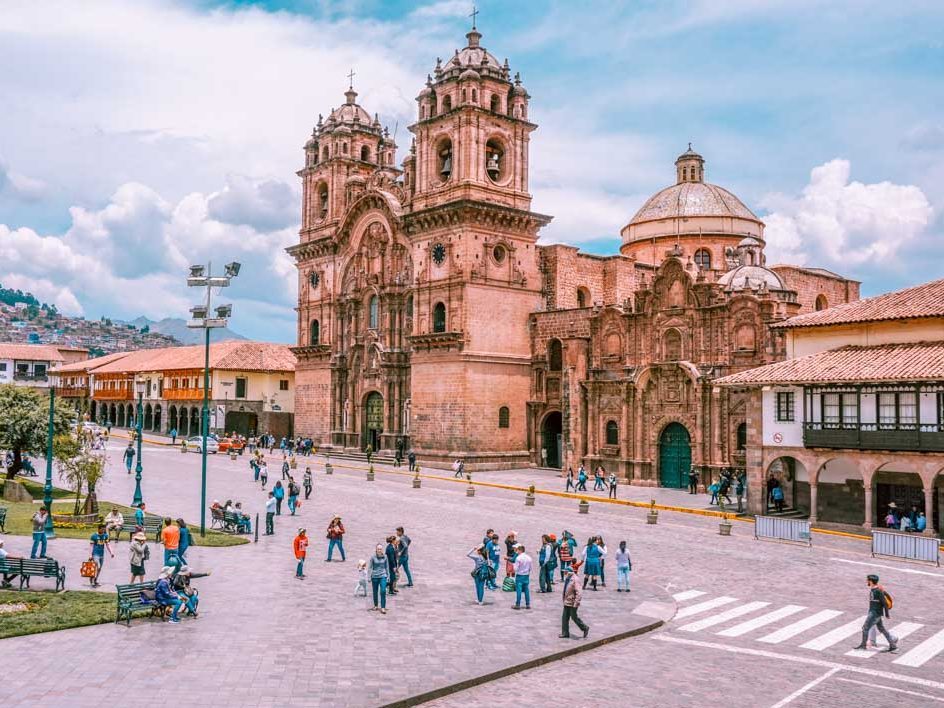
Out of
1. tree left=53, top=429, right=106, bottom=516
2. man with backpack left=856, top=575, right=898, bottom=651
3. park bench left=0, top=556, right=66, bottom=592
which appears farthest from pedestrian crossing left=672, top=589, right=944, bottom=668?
tree left=53, top=429, right=106, bottom=516

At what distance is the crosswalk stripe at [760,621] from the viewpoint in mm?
17250

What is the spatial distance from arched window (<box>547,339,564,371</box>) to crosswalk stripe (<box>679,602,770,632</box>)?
3427 centimetres

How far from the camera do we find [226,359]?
74625 mm

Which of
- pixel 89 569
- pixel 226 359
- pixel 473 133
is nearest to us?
pixel 89 569

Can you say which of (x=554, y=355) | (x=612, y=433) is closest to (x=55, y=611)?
(x=612, y=433)

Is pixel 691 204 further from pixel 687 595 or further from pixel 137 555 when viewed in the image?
pixel 137 555

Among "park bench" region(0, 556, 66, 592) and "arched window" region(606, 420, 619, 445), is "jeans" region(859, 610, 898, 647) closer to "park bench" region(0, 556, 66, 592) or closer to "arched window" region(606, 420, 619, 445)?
"park bench" region(0, 556, 66, 592)

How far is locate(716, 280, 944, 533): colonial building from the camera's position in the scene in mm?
29812

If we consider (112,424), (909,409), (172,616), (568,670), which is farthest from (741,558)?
(112,424)

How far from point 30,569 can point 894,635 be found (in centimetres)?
1750

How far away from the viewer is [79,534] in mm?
26312

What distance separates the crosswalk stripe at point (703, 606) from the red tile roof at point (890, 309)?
1697 cm

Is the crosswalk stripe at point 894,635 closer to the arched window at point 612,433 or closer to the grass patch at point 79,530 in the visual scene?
the grass patch at point 79,530

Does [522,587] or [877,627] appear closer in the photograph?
[877,627]
